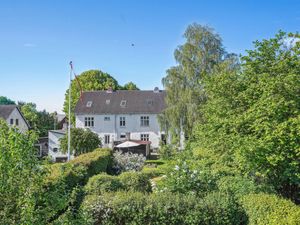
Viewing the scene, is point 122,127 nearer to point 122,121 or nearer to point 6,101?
point 122,121

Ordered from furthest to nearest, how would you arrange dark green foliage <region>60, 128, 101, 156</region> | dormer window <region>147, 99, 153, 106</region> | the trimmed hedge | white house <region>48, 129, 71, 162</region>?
dormer window <region>147, 99, 153, 106</region> < white house <region>48, 129, 71, 162</region> < dark green foliage <region>60, 128, 101, 156</region> < the trimmed hedge

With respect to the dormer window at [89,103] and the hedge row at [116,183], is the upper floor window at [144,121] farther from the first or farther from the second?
the hedge row at [116,183]

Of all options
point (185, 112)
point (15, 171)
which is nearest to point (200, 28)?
point (185, 112)

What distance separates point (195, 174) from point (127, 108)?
99.6 ft

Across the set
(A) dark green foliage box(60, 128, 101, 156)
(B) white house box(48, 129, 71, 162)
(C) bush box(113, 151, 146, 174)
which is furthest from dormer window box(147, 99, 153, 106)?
(C) bush box(113, 151, 146, 174)

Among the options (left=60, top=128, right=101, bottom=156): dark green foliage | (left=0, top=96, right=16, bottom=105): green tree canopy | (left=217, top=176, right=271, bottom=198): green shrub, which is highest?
(left=0, top=96, right=16, bottom=105): green tree canopy

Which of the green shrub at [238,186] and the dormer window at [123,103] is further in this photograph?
the dormer window at [123,103]

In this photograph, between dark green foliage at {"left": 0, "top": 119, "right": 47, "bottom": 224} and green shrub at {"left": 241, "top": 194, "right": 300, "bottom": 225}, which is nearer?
dark green foliage at {"left": 0, "top": 119, "right": 47, "bottom": 224}

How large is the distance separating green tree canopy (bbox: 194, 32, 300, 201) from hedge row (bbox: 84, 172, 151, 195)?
3178mm

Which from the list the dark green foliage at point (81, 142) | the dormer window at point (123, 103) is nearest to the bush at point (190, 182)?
the dark green foliage at point (81, 142)

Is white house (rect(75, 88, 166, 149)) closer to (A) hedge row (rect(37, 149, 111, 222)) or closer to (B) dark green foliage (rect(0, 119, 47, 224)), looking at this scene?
(A) hedge row (rect(37, 149, 111, 222))

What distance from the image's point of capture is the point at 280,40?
12672 millimetres

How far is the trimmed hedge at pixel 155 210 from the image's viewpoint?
973 centimetres

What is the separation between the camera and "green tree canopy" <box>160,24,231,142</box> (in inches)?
1061
